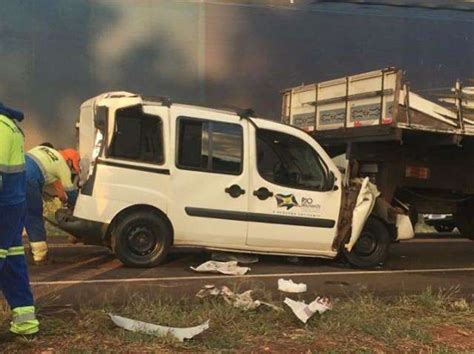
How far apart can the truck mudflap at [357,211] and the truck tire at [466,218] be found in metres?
2.69

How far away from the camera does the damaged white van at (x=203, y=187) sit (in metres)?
7.73

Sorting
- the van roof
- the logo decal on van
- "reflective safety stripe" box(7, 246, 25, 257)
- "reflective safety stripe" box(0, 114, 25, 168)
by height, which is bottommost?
"reflective safety stripe" box(7, 246, 25, 257)

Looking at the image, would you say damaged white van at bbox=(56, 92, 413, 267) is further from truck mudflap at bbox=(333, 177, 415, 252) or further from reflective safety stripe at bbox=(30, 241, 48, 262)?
reflective safety stripe at bbox=(30, 241, 48, 262)

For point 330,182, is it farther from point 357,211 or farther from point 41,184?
point 41,184

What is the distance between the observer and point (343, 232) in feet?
27.9

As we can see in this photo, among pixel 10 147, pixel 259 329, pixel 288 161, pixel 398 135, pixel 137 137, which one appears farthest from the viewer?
pixel 398 135

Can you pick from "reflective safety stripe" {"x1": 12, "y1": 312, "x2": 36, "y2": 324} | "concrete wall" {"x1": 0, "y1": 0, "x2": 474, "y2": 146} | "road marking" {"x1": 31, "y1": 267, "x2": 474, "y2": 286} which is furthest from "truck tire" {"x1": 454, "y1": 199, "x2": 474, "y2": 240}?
"reflective safety stripe" {"x1": 12, "y1": 312, "x2": 36, "y2": 324}

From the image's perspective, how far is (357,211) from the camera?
8.38m

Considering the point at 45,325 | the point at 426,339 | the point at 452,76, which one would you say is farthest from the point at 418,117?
the point at 452,76

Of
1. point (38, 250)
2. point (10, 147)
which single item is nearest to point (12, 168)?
point (10, 147)

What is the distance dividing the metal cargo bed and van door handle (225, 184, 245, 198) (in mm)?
2160

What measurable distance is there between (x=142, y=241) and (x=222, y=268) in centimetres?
100

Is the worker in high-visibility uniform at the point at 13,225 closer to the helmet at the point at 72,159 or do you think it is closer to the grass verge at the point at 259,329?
the grass verge at the point at 259,329

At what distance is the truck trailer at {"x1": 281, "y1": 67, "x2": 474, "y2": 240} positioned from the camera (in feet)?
29.0
